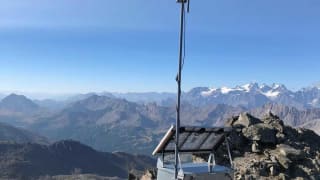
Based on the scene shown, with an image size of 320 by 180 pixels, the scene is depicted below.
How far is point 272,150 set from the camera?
39.4 m

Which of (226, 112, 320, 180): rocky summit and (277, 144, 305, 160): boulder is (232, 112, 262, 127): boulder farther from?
(277, 144, 305, 160): boulder

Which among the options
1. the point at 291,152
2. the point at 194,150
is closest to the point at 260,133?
the point at 291,152

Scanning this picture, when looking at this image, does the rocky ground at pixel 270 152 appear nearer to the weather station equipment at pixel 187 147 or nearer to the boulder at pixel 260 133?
the boulder at pixel 260 133

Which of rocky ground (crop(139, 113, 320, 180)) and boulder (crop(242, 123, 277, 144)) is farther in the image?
boulder (crop(242, 123, 277, 144))

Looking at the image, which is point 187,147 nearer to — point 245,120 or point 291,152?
point 291,152

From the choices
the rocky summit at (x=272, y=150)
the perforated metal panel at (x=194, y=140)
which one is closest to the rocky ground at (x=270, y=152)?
the rocky summit at (x=272, y=150)

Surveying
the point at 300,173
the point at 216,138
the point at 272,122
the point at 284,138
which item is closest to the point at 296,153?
the point at 300,173

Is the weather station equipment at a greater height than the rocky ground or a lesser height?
greater

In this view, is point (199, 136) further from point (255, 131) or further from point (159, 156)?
point (255, 131)

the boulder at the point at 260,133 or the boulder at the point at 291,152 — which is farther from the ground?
the boulder at the point at 260,133

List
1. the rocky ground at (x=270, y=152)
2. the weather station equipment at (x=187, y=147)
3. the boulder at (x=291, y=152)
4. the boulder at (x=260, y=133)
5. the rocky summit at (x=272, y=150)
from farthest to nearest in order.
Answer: the boulder at (x=260, y=133)
the boulder at (x=291, y=152)
the rocky summit at (x=272, y=150)
the rocky ground at (x=270, y=152)
the weather station equipment at (x=187, y=147)

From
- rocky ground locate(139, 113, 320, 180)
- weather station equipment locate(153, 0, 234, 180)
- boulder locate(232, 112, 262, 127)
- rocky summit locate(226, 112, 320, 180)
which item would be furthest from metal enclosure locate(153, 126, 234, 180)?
boulder locate(232, 112, 262, 127)

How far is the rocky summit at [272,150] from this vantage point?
35472mm

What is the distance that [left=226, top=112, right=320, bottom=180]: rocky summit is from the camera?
3547 centimetres
